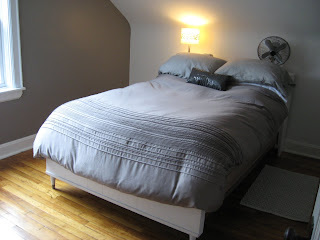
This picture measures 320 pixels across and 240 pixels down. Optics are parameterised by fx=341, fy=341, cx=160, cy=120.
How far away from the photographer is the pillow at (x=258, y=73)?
313cm

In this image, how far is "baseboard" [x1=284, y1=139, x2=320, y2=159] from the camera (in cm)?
354

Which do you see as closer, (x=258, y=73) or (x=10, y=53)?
(x=10, y=53)

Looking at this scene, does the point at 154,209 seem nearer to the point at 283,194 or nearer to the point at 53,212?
the point at 53,212

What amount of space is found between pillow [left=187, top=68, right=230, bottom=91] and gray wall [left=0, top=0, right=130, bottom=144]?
126 centimetres

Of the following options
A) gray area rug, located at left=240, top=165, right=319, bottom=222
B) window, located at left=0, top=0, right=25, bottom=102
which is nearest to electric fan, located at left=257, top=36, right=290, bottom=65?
gray area rug, located at left=240, top=165, right=319, bottom=222

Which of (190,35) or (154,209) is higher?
(190,35)

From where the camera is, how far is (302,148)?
11.8ft

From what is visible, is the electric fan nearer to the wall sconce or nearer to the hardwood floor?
the wall sconce

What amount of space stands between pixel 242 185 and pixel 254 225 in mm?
563

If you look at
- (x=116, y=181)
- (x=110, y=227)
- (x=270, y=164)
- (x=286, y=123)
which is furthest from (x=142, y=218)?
(x=286, y=123)

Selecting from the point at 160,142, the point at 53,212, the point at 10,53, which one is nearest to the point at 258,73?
the point at 160,142

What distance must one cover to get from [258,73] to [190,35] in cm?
94

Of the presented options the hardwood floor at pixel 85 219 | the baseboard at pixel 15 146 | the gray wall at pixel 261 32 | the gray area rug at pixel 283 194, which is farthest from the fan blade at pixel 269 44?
the baseboard at pixel 15 146

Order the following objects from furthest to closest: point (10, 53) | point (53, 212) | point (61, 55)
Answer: point (61, 55) < point (10, 53) < point (53, 212)
